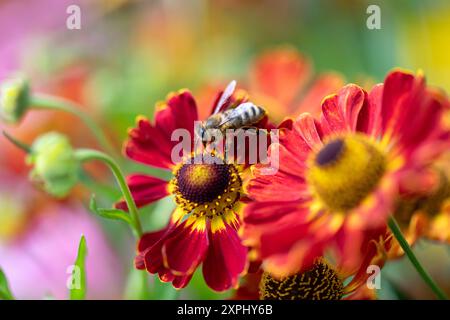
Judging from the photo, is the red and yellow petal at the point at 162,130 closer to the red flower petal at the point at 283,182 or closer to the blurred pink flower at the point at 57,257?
the red flower petal at the point at 283,182

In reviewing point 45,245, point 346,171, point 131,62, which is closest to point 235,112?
point 346,171

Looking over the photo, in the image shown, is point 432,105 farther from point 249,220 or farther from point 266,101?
point 266,101

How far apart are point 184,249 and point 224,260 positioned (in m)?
0.02

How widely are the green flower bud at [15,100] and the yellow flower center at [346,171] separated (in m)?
0.29

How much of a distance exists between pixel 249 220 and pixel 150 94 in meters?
0.57

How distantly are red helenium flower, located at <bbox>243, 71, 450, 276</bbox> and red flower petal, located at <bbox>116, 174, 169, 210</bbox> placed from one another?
9cm

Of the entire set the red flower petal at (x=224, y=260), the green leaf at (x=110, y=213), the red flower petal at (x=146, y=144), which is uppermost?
the red flower petal at (x=146, y=144)

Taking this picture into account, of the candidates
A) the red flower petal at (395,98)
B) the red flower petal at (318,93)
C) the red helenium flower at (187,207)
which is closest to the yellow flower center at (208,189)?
the red helenium flower at (187,207)

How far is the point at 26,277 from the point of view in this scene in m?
0.80

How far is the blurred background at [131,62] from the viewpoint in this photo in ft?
2.60

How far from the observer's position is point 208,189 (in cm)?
46

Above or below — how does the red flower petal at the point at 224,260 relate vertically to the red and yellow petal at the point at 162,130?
below

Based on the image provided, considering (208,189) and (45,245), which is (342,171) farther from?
(45,245)

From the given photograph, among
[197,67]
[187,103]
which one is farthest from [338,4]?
[187,103]
